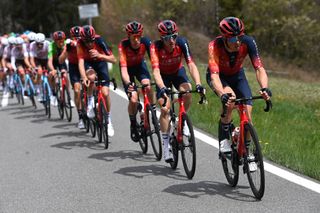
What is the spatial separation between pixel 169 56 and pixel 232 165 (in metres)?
2.02

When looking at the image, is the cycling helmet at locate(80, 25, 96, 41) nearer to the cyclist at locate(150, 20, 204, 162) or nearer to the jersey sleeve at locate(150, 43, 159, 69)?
the cyclist at locate(150, 20, 204, 162)

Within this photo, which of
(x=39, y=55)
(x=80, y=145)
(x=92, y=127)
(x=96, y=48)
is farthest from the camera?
(x=39, y=55)

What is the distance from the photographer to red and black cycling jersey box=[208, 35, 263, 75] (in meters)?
6.68

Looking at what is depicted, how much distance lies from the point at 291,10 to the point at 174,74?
4807cm

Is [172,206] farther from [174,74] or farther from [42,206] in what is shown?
[174,74]

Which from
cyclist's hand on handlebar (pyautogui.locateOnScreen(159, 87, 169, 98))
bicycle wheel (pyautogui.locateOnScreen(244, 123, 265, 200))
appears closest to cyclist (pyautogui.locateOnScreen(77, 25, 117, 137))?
cyclist's hand on handlebar (pyautogui.locateOnScreen(159, 87, 169, 98))

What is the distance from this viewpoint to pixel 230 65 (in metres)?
6.93

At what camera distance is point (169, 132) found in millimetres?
7875

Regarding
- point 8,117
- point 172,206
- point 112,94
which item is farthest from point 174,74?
point 112,94

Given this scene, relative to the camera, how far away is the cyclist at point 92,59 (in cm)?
989

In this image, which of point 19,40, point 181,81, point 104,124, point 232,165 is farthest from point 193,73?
point 19,40

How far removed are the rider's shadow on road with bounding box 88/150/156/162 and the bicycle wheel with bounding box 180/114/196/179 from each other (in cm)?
123

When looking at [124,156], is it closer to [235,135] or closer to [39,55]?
[235,135]

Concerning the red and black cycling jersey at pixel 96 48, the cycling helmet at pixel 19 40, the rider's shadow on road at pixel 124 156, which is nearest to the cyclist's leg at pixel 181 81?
the rider's shadow on road at pixel 124 156
